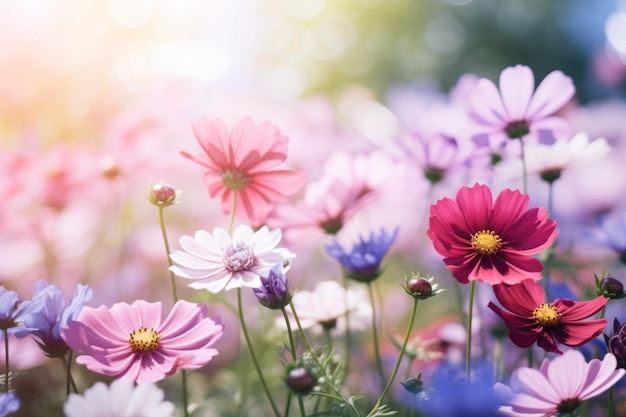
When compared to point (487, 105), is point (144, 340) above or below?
below

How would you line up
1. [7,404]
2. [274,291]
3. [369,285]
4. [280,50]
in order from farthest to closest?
[280,50] → [369,285] → [274,291] → [7,404]

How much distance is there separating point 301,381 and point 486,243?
0.63 feet

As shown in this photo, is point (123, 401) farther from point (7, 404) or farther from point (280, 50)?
point (280, 50)

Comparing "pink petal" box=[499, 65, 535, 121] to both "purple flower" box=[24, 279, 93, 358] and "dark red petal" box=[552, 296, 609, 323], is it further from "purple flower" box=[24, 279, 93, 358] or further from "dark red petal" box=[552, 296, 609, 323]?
"purple flower" box=[24, 279, 93, 358]

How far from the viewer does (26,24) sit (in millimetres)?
1352

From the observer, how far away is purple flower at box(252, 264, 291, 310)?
51 cm

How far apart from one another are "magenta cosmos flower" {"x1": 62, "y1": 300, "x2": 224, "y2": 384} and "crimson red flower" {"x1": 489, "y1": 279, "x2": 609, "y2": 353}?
219 mm

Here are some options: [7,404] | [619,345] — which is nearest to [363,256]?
[619,345]

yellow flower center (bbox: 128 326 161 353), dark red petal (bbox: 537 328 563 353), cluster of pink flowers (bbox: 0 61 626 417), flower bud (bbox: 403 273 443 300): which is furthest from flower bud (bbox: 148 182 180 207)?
dark red petal (bbox: 537 328 563 353)

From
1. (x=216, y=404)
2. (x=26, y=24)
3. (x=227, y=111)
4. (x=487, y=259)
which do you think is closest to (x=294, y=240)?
(x=487, y=259)

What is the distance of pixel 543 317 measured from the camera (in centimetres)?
52

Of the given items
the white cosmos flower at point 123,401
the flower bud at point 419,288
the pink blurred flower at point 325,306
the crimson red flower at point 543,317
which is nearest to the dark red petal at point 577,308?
the crimson red flower at point 543,317

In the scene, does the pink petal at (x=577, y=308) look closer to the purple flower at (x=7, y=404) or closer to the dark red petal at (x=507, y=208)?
the dark red petal at (x=507, y=208)

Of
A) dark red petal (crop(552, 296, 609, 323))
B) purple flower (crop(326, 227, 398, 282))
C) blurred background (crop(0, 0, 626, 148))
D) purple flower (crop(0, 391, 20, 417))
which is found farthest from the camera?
blurred background (crop(0, 0, 626, 148))
